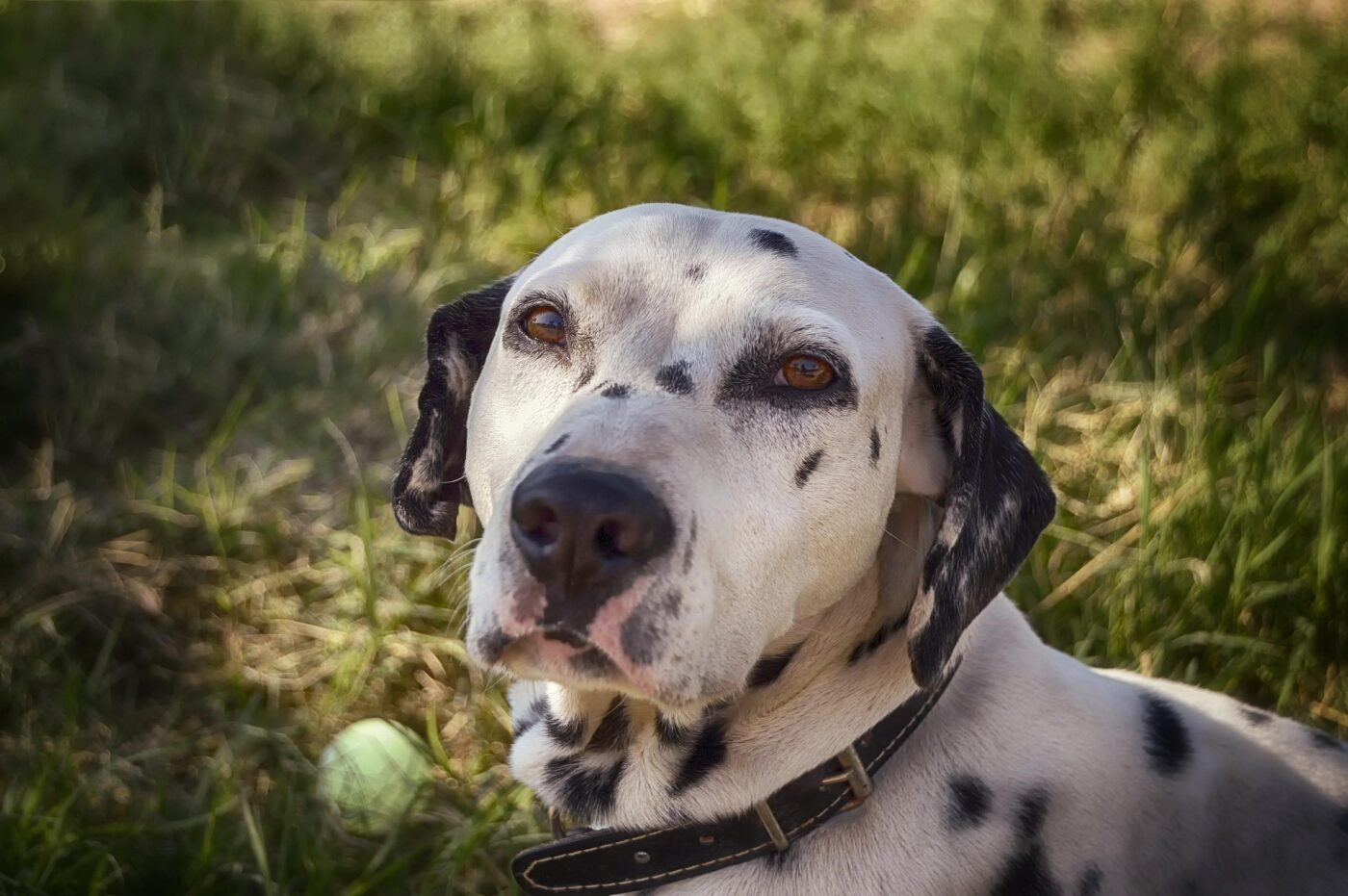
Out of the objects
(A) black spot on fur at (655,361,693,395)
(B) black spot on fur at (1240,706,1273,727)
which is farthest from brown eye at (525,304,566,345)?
(B) black spot on fur at (1240,706,1273,727)

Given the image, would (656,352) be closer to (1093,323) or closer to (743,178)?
(1093,323)

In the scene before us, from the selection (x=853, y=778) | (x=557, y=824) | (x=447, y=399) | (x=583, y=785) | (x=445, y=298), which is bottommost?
(x=445, y=298)

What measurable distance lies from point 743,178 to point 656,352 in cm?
371

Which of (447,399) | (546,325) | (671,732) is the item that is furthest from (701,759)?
(447,399)

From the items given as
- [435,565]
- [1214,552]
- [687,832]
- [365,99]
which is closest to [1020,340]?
[1214,552]

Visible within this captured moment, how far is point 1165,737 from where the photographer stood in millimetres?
2504

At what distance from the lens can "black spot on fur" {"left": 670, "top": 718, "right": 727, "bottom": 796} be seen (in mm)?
2289

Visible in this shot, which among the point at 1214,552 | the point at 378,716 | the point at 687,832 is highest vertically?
the point at 687,832

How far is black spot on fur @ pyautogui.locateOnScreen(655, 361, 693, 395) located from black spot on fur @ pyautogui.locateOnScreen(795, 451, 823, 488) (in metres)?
0.25

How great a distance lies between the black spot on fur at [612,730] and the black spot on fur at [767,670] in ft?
0.86

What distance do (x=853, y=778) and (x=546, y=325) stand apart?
3.40ft

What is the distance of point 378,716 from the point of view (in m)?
3.68

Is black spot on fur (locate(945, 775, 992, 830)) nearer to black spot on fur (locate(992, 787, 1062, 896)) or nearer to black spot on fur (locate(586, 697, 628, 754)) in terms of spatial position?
black spot on fur (locate(992, 787, 1062, 896))

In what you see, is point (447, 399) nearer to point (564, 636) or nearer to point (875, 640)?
point (564, 636)
